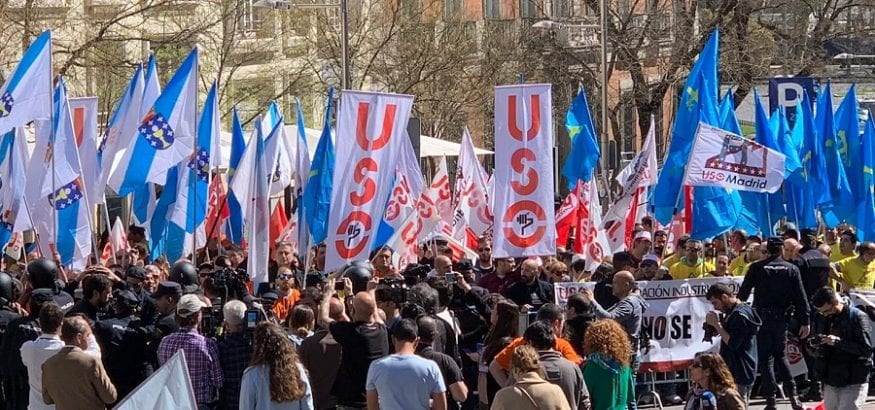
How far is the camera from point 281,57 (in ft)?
134

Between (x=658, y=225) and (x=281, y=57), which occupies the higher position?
(x=281, y=57)

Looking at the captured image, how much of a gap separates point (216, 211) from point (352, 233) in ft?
20.8

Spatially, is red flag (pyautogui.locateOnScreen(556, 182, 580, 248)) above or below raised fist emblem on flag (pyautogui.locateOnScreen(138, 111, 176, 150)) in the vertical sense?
Result: below

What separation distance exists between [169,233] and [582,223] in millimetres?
5229

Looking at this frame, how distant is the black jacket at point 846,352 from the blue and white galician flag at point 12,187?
8891mm

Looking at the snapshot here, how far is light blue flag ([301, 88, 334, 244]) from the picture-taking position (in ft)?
60.2

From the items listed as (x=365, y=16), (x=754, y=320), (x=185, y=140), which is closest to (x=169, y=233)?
(x=185, y=140)

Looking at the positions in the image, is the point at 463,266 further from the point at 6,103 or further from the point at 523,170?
the point at 6,103

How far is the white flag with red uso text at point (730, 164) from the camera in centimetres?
1733

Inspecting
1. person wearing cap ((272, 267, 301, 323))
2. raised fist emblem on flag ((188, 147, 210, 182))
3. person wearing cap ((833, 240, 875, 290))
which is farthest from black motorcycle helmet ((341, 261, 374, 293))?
raised fist emblem on flag ((188, 147, 210, 182))

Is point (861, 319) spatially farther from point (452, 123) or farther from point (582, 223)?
point (452, 123)

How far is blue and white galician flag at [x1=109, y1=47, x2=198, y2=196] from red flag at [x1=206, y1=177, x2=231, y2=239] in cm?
267

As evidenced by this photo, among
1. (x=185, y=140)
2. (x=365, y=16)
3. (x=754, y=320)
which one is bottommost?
(x=754, y=320)

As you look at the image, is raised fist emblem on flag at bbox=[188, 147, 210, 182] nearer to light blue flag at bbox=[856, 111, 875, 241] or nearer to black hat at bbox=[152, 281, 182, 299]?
black hat at bbox=[152, 281, 182, 299]
